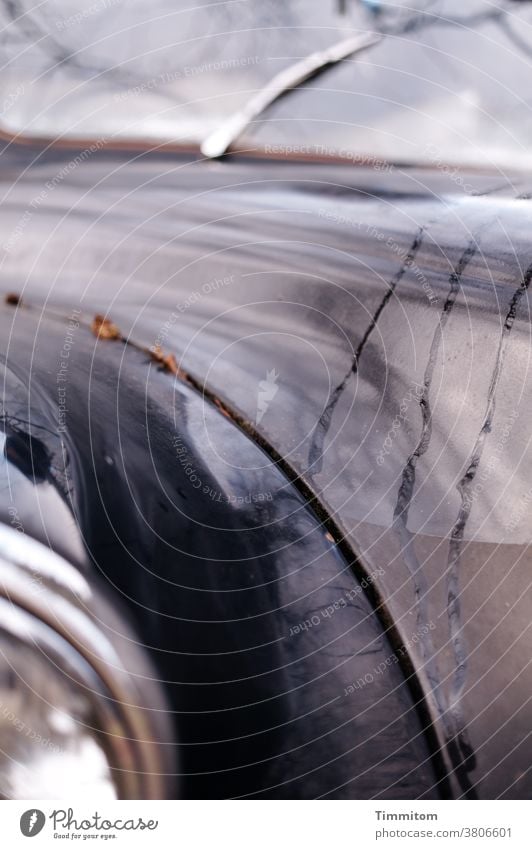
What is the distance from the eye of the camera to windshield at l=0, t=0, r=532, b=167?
1.41 feet

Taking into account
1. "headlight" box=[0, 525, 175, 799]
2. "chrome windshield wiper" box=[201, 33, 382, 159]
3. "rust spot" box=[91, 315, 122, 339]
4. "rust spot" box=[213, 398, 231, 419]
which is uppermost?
"chrome windshield wiper" box=[201, 33, 382, 159]

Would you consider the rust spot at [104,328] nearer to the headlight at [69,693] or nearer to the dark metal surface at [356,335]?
the dark metal surface at [356,335]

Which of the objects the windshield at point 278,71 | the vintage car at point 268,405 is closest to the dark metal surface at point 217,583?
the vintage car at point 268,405

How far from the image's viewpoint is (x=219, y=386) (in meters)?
0.43

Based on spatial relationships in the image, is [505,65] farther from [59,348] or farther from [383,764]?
[383,764]

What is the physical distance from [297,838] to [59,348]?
0.35 m

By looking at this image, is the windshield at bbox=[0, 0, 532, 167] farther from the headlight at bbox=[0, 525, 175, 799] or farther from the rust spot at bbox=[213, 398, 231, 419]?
the headlight at bbox=[0, 525, 175, 799]

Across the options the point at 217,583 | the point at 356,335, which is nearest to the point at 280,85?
the point at 356,335

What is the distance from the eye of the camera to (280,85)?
438 mm

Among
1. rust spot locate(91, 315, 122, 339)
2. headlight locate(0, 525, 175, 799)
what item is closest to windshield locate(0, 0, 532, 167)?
rust spot locate(91, 315, 122, 339)

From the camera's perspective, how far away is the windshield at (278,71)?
0.43m

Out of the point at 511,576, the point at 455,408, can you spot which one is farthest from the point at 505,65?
the point at 511,576

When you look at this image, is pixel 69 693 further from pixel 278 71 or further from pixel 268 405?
pixel 278 71

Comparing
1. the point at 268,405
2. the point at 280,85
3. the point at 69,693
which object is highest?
the point at 280,85
